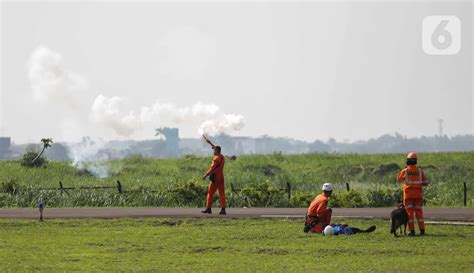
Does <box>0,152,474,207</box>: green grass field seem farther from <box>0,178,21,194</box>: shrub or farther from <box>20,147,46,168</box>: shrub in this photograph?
<box>20,147,46,168</box>: shrub

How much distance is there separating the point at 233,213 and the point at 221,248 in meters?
9.56

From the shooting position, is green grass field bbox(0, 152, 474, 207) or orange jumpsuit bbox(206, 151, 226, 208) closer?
orange jumpsuit bbox(206, 151, 226, 208)

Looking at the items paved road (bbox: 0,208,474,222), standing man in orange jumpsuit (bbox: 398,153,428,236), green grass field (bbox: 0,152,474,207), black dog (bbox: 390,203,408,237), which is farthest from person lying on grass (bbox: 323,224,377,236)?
green grass field (bbox: 0,152,474,207)

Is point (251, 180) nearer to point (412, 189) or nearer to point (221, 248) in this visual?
point (412, 189)

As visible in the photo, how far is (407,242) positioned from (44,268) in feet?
25.9

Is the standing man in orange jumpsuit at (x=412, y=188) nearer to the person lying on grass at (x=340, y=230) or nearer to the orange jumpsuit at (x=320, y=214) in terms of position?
the person lying on grass at (x=340, y=230)

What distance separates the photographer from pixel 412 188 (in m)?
23.1

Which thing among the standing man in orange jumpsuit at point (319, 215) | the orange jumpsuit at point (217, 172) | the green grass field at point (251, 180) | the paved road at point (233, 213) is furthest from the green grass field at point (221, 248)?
the green grass field at point (251, 180)

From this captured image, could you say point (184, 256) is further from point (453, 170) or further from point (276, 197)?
point (453, 170)

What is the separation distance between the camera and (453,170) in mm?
61062

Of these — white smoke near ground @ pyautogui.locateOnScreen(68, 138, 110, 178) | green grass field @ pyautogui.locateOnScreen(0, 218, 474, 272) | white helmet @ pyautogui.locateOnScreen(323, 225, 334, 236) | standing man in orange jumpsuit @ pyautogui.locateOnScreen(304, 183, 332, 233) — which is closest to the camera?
green grass field @ pyautogui.locateOnScreen(0, 218, 474, 272)

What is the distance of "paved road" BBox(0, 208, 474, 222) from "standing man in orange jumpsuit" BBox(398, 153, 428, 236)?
438 cm

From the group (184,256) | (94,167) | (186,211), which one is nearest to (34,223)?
(186,211)

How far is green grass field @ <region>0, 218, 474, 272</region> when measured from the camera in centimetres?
1791
